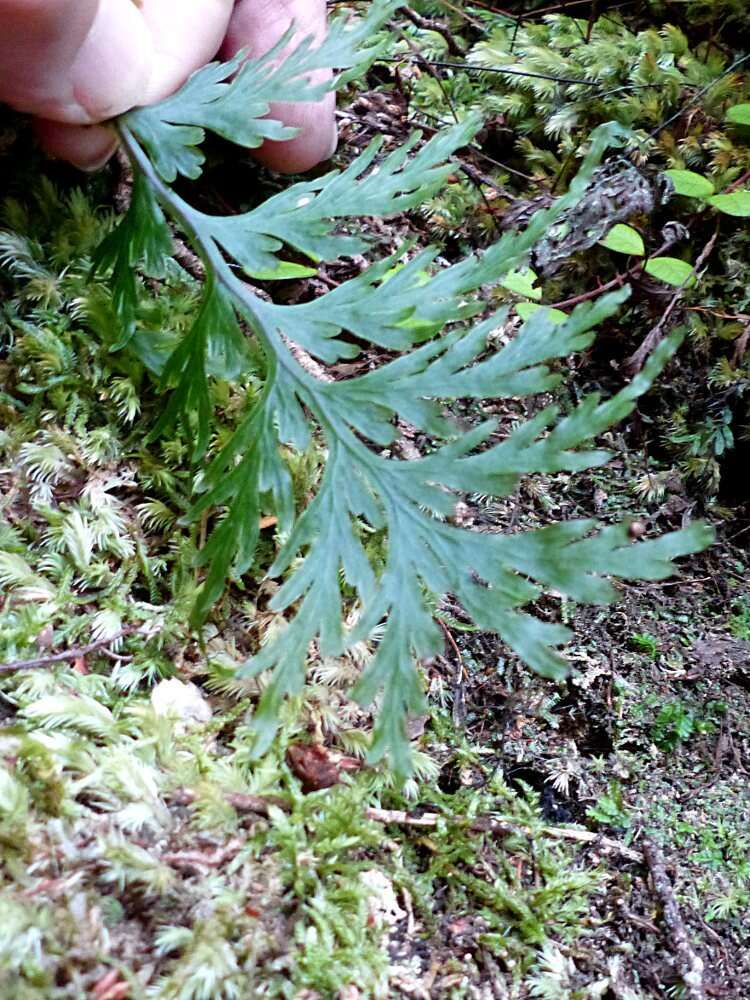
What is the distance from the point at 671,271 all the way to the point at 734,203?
0.26 meters

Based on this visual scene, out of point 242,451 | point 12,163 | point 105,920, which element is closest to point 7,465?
point 242,451

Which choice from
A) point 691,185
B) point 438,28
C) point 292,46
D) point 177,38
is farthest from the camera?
point 438,28

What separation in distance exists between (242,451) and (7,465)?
50 centimetres

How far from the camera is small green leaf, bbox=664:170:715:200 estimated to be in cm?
225

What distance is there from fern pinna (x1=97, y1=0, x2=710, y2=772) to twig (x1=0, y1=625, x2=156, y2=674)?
166 millimetres

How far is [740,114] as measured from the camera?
2334mm

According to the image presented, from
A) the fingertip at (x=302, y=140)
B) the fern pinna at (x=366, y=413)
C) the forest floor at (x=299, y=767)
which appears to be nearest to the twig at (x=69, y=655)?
the forest floor at (x=299, y=767)

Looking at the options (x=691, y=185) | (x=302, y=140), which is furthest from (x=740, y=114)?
(x=302, y=140)

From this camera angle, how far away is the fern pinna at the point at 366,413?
1149mm

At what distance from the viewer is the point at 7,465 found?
5.13ft

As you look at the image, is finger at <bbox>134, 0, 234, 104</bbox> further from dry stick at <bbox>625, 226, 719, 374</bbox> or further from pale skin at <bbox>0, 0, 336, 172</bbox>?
dry stick at <bbox>625, 226, 719, 374</bbox>

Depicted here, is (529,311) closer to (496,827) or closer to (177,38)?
(177,38)

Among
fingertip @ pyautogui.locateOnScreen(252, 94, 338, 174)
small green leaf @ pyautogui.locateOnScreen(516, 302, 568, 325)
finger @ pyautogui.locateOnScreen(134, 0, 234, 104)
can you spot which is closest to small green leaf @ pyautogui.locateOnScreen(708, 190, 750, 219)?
small green leaf @ pyautogui.locateOnScreen(516, 302, 568, 325)

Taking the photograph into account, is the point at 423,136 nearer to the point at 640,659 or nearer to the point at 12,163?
the point at 12,163
